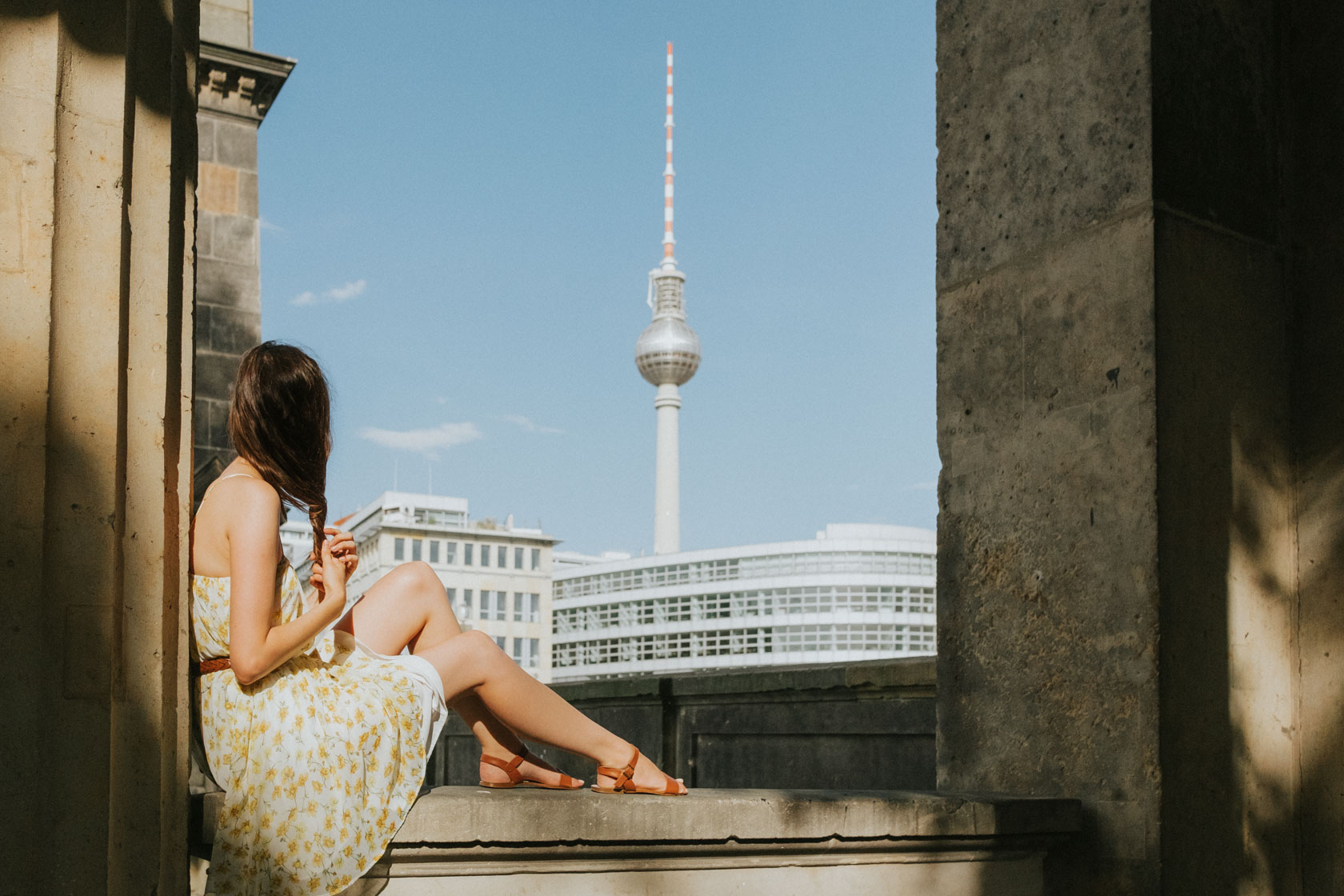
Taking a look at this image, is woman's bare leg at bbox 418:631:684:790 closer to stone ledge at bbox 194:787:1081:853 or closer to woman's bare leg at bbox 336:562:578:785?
woman's bare leg at bbox 336:562:578:785

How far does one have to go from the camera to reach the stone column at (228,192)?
9.38 metres

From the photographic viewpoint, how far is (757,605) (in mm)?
107875

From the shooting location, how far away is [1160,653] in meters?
3.40

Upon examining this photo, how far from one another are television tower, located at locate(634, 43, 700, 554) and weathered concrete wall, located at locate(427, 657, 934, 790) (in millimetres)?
97244

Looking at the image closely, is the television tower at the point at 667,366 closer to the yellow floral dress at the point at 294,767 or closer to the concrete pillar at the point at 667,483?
the concrete pillar at the point at 667,483

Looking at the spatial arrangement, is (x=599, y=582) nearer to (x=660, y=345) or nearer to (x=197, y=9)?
(x=660, y=345)

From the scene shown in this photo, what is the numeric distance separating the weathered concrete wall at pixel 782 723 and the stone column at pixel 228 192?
3855 millimetres

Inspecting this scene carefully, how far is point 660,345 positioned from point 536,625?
1027 inches

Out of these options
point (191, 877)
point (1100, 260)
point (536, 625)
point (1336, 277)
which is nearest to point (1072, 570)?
point (1100, 260)

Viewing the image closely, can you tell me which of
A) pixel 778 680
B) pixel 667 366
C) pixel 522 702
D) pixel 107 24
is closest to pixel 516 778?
pixel 522 702

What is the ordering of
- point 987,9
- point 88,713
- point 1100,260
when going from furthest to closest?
1. point 987,9
2. point 1100,260
3. point 88,713

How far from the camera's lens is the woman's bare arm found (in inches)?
106

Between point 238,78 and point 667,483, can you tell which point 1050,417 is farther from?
point 667,483

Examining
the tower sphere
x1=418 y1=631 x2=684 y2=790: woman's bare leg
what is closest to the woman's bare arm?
x1=418 y1=631 x2=684 y2=790: woman's bare leg
